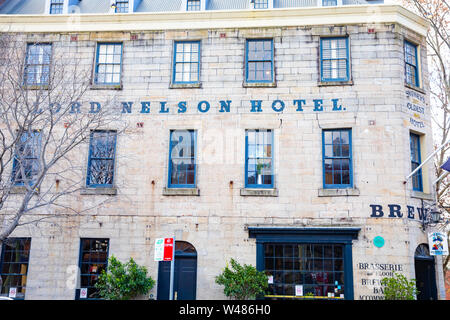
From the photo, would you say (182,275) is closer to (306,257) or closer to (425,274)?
(306,257)

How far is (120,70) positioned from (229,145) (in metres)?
5.38

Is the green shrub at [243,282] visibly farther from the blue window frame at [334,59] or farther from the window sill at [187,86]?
the blue window frame at [334,59]

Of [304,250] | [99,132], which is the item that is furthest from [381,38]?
[99,132]

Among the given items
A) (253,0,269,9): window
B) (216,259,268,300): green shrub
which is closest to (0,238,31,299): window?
(216,259,268,300): green shrub

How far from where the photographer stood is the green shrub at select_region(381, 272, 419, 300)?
14.1 metres

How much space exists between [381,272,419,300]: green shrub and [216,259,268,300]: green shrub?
389 cm

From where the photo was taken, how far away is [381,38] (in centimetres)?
1702

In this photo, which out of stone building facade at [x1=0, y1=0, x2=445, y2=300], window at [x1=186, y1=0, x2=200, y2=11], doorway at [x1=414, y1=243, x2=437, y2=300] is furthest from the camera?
window at [x1=186, y1=0, x2=200, y2=11]

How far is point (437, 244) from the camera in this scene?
1516cm

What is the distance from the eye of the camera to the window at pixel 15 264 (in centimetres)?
1638

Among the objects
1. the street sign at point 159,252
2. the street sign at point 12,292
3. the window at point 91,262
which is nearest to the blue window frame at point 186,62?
the window at point 91,262

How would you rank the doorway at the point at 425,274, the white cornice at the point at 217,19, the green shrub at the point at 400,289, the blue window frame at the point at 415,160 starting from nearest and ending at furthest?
the green shrub at the point at 400,289 < the doorway at the point at 425,274 < the blue window frame at the point at 415,160 < the white cornice at the point at 217,19

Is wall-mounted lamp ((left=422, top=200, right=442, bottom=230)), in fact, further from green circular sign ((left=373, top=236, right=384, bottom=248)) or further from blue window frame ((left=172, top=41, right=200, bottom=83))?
blue window frame ((left=172, top=41, right=200, bottom=83))

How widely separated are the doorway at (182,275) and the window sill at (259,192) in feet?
8.97
